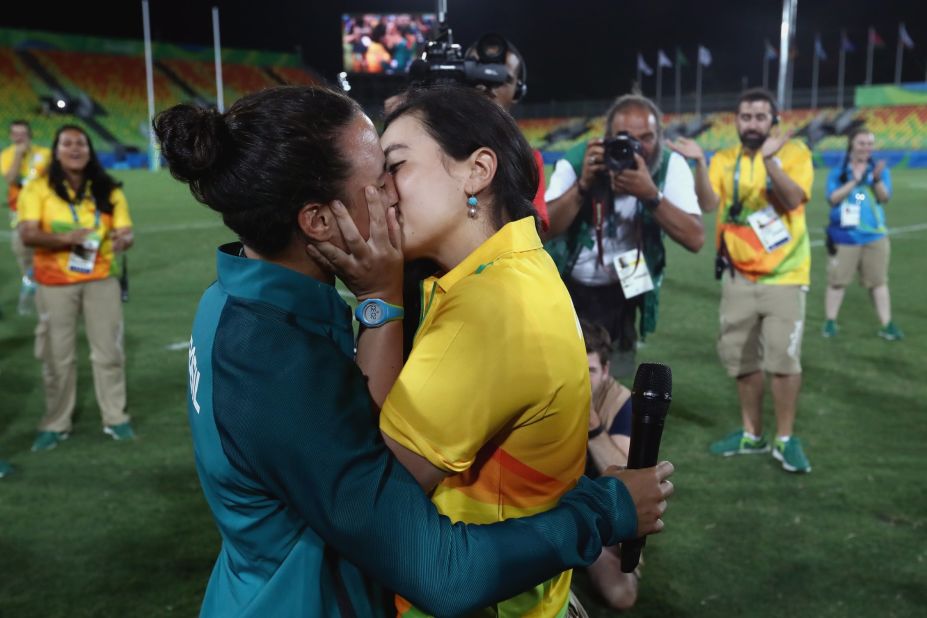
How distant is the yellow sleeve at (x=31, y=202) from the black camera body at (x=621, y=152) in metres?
3.51

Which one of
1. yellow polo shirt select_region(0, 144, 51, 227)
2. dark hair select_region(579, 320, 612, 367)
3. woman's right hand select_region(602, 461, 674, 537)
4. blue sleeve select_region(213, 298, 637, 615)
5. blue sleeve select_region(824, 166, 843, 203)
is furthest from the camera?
yellow polo shirt select_region(0, 144, 51, 227)

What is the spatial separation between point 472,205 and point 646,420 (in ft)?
1.62

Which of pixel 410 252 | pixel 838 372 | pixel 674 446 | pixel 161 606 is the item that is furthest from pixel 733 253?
pixel 410 252

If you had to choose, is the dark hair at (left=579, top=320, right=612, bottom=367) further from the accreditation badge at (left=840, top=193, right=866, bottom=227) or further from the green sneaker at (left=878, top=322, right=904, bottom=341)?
the accreditation badge at (left=840, top=193, right=866, bottom=227)

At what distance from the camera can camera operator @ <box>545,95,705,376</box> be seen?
4137 mm

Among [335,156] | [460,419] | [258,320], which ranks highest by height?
[335,156]

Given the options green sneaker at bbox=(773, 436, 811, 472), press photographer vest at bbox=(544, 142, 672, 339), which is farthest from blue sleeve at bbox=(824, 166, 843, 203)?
press photographer vest at bbox=(544, 142, 672, 339)

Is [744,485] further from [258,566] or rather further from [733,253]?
[258,566]

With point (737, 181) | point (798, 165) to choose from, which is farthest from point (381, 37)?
point (798, 165)

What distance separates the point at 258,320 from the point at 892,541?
3.66 meters

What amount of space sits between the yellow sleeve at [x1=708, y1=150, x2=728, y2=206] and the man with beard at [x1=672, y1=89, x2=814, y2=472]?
0.01m

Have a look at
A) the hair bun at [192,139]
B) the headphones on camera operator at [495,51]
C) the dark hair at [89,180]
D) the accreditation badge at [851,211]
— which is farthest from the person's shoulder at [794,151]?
the hair bun at [192,139]

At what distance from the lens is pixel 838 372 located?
694cm

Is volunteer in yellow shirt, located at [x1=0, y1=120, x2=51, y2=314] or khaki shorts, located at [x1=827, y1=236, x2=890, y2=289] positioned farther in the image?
volunteer in yellow shirt, located at [x1=0, y1=120, x2=51, y2=314]
